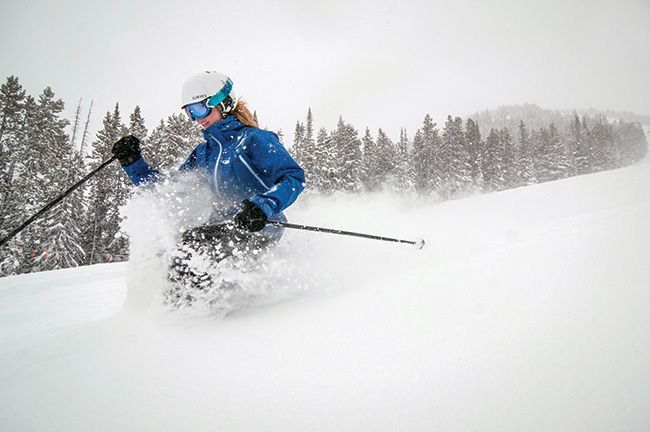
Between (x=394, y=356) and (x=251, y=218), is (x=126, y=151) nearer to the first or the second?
(x=251, y=218)

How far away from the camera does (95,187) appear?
1020 inches

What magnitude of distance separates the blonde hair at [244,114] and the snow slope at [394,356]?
2.03m

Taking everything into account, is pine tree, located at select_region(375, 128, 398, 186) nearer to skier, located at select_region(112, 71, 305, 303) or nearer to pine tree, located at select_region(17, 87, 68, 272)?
pine tree, located at select_region(17, 87, 68, 272)

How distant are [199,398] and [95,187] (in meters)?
31.0

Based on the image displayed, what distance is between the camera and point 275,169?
319 cm

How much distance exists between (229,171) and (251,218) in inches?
40.6

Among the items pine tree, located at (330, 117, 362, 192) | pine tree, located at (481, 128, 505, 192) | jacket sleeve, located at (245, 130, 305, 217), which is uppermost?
pine tree, located at (481, 128, 505, 192)

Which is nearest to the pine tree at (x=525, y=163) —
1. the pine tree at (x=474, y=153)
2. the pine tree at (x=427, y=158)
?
the pine tree at (x=474, y=153)

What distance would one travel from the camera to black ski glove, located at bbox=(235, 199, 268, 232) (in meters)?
2.62

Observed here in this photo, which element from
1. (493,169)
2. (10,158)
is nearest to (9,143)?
(10,158)

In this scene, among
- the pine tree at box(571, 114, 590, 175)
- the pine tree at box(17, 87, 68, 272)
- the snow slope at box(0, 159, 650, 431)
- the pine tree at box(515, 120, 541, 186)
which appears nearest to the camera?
the snow slope at box(0, 159, 650, 431)

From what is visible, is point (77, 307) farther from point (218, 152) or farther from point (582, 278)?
point (582, 278)

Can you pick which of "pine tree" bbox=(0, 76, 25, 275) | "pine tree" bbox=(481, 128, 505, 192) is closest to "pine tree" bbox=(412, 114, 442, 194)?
"pine tree" bbox=(481, 128, 505, 192)

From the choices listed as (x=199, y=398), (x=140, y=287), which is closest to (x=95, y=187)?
(x=140, y=287)
